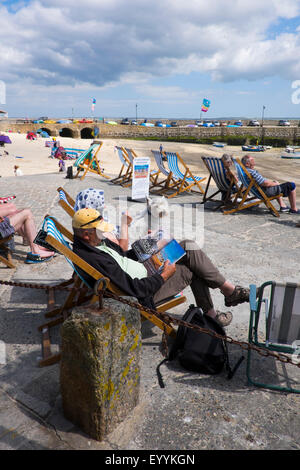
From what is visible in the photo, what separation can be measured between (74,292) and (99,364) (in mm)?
1350

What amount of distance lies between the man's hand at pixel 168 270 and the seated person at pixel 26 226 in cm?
247

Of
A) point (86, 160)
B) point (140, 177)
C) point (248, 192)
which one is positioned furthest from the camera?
point (86, 160)

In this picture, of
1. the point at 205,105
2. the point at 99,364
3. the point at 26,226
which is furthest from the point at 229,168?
the point at 205,105

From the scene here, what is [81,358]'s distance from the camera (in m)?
1.91

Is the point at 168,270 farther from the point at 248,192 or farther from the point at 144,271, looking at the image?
the point at 248,192

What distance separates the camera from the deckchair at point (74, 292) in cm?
242

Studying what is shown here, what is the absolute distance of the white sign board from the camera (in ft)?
27.8

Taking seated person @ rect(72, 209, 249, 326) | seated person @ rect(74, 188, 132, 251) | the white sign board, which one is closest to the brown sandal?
seated person @ rect(72, 209, 249, 326)

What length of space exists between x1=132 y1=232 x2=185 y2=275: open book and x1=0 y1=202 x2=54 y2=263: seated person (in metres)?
2.05

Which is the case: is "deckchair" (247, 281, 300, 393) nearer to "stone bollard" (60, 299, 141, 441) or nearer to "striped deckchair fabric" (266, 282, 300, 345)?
"striped deckchair fabric" (266, 282, 300, 345)

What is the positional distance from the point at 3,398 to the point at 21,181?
968 cm

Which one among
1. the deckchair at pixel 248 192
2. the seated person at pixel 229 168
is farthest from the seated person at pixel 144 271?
the seated person at pixel 229 168

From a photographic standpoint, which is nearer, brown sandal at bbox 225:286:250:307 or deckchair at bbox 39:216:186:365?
deckchair at bbox 39:216:186:365

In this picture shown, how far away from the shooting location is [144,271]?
9.75ft
